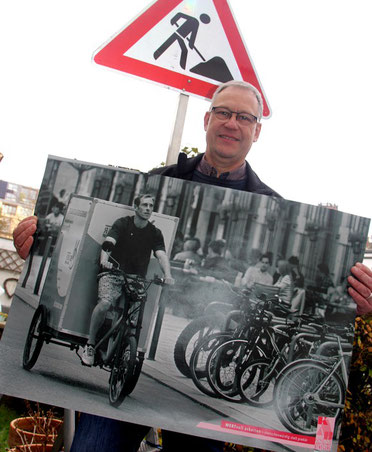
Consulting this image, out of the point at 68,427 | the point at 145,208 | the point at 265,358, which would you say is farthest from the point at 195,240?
the point at 68,427

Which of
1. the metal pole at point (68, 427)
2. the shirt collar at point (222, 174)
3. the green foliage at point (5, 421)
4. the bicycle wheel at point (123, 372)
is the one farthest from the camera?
the green foliage at point (5, 421)

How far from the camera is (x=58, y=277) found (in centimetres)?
124

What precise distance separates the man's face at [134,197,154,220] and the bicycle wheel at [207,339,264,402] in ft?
1.46

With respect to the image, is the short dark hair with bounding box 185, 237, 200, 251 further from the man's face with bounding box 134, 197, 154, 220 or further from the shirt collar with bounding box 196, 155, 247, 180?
the shirt collar with bounding box 196, 155, 247, 180

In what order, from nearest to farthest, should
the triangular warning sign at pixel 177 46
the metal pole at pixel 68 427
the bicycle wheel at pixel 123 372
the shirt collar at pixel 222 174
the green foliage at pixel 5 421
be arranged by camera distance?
the bicycle wheel at pixel 123 372 → the metal pole at pixel 68 427 → the shirt collar at pixel 222 174 → the triangular warning sign at pixel 177 46 → the green foliage at pixel 5 421

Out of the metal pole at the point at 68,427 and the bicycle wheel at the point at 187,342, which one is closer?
the bicycle wheel at the point at 187,342

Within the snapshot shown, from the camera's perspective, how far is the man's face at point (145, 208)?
1.26 metres

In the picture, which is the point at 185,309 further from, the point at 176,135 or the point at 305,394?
the point at 176,135

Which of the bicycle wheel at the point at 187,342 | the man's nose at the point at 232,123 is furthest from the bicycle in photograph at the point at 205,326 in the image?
the man's nose at the point at 232,123

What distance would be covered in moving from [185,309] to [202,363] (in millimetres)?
165

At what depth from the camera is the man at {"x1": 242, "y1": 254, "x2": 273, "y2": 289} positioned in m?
1.25

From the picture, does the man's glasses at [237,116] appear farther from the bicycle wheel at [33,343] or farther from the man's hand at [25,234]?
the bicycle wheel at [33,343]

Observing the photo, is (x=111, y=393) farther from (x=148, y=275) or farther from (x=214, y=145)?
(x=214, y=145)

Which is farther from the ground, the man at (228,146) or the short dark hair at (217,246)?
the man at (228,146)
